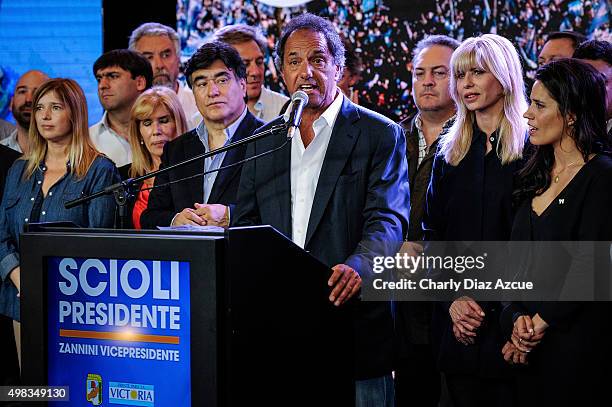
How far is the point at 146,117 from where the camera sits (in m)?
4.42

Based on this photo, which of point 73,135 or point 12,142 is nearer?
point 73,135

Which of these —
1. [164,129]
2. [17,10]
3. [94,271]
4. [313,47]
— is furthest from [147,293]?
[17,10]

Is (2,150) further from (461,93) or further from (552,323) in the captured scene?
(552,323)

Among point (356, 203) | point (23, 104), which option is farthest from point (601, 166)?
point (23, 104)

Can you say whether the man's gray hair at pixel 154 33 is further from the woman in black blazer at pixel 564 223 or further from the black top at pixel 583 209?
the black top at pixel 583 209

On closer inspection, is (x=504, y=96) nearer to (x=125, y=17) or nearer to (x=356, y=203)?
(x=356, y=203)

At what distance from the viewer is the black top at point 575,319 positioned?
288 centimetres

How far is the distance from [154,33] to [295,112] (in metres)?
2.98

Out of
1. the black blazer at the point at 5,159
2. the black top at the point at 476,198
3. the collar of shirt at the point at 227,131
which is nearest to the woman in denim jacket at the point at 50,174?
the collar of shirt at the point at 227,131

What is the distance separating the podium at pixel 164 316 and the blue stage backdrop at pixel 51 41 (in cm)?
377

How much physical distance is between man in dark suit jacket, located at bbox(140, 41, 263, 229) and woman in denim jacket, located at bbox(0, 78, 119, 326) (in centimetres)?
35

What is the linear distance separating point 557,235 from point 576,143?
340 millimetres

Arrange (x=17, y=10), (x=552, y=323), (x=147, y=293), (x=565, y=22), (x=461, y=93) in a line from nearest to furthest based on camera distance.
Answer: (x=147, y=293) < (x=552, y=323) < (x=461, y=93) < (x=565, y=22) < (x=17, y=10)

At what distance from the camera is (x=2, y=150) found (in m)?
5.24
